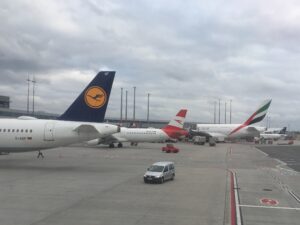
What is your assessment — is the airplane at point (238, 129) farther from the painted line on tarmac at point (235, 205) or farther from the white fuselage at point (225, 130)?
the painted line on tarmac at point (235, 205)

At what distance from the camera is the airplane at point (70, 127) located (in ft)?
123

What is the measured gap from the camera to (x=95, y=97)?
38.6 m

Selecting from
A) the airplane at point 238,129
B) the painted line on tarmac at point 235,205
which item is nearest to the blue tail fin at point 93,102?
the painted line on tarmac at point 235,205

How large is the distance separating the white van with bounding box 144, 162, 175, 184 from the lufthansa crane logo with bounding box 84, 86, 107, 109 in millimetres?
9429

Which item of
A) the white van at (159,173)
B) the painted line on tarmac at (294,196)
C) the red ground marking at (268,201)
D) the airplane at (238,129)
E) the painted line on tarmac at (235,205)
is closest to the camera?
the painted line on tarmac at (235,205)

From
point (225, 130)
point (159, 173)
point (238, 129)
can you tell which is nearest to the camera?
point (159, 173)

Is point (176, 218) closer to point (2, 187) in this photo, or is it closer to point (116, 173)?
point (2, 187)

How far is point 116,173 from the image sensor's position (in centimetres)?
3644

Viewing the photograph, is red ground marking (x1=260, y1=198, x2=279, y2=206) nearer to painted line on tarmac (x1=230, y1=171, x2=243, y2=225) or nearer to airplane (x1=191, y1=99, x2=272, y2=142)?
painted line on tarmac (x1=230, y1=171, x2=243, y2=225)

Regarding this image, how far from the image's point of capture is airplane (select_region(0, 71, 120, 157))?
3753 cm

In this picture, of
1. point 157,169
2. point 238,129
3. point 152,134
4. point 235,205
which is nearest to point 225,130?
point 238,129

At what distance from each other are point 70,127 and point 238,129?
89.0 m

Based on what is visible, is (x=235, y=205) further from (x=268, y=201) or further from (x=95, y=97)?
(x=95, y=97)

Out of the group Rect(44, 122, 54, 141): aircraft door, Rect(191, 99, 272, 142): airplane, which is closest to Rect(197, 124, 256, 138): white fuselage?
Rect(191, 99, 272, 142): airplane
